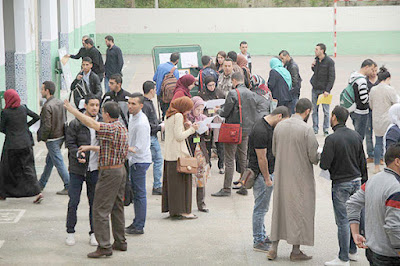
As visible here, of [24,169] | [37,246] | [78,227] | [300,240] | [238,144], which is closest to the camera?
[300,240]

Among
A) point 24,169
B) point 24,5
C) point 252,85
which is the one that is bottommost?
point 24,169

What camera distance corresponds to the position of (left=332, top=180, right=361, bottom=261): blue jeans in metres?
7.52

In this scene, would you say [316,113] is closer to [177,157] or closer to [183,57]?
[183,57]

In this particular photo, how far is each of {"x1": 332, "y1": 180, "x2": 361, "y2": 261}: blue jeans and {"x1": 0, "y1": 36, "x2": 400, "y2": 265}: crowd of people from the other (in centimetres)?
1

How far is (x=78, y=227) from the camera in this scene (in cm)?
904

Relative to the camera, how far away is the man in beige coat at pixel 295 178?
7543mm

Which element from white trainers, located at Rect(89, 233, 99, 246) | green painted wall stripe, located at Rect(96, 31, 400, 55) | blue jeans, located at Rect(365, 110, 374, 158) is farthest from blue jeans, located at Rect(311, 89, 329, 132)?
green painted wall stripe, located at Rect(96, 31, 400, 55)

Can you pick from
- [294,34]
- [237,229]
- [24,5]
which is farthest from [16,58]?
[294,34]

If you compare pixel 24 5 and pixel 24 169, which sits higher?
pixel 24 5

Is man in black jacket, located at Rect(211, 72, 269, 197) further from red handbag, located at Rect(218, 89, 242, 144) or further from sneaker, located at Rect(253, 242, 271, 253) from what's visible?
sneaker, located at Rect(253, 242, 271, 253)

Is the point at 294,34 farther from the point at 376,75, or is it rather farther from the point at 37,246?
the point at 37,246

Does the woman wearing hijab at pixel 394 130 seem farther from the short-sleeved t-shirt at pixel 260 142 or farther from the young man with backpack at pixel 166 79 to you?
the young man with backpack at pixel 166 79

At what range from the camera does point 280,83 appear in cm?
1353

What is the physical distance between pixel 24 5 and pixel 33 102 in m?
2.09
